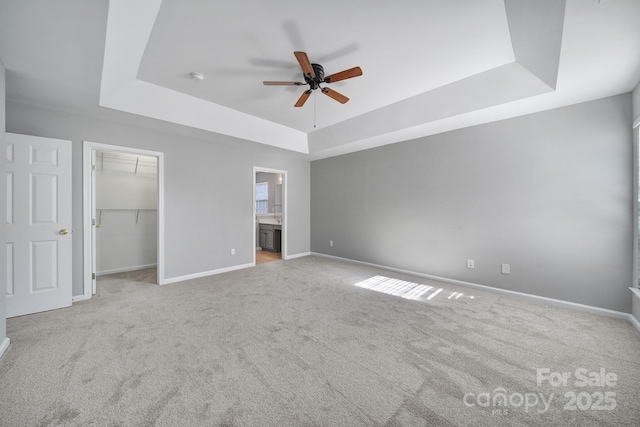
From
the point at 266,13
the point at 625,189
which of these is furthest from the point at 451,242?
the point at 266,13

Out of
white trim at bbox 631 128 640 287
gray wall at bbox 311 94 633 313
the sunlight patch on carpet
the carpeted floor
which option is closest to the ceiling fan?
gray wall at bbox 311 94 633 313

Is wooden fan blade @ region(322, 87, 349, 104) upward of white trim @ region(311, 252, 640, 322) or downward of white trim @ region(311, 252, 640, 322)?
upward

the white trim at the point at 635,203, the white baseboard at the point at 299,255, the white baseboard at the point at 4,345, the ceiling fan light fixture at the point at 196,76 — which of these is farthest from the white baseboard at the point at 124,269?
the white trim at the point at 635,203

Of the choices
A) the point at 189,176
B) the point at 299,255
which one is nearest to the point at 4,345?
the point at 189,176

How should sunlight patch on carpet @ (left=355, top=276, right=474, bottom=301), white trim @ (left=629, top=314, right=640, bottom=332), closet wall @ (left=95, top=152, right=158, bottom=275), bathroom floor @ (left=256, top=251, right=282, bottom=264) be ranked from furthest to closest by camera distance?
bathroom floor @ (left=256, top=251, right=282, bottom=264) < closet wall @ (left=95, top=152, right=158, bottom=275) < sunlight patch on carpet @ (left=355, top=276, right=474, bottom=301) < white trim @ (left=629, top=314, right=640, bottom=332)

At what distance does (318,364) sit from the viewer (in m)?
1.90

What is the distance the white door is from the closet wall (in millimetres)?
1708

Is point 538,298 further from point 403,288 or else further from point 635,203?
point 403,288

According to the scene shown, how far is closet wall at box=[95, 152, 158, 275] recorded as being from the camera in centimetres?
450

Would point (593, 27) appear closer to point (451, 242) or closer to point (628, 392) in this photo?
point (628, 392)

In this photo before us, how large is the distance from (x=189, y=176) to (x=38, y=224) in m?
1.87

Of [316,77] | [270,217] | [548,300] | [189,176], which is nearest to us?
[316,77]

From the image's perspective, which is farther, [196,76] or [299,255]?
[299,255]

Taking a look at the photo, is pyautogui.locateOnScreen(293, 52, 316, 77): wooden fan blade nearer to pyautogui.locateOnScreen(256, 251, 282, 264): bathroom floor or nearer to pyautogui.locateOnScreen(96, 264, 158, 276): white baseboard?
pyautogui.locateOnScreen(256, 251, 282, 264): bathroom floor
